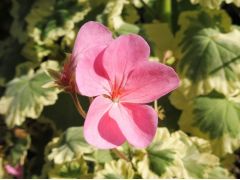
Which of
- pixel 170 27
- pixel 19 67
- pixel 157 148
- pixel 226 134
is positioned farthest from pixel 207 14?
pixel 19 67

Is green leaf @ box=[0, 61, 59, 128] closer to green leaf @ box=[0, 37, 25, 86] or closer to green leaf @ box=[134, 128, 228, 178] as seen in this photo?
green leaf @ box=[0, 37, 25, 86]

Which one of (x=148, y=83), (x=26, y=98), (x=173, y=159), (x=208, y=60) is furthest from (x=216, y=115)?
(x=148, y=83)

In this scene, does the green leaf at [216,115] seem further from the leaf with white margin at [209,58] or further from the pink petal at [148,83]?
the pink petal at [148,83]

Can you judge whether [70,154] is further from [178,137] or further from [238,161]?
[238,161]

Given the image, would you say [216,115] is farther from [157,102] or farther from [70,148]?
[70,148]

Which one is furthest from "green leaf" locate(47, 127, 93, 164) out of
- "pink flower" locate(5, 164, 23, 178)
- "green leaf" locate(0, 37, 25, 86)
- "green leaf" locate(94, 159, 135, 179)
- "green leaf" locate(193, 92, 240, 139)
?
"green leaf" locate(0, 37, 25, 86)

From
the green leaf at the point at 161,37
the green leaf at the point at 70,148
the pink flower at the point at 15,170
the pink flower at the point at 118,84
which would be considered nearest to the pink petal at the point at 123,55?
the pink flower at the point at 118,84
